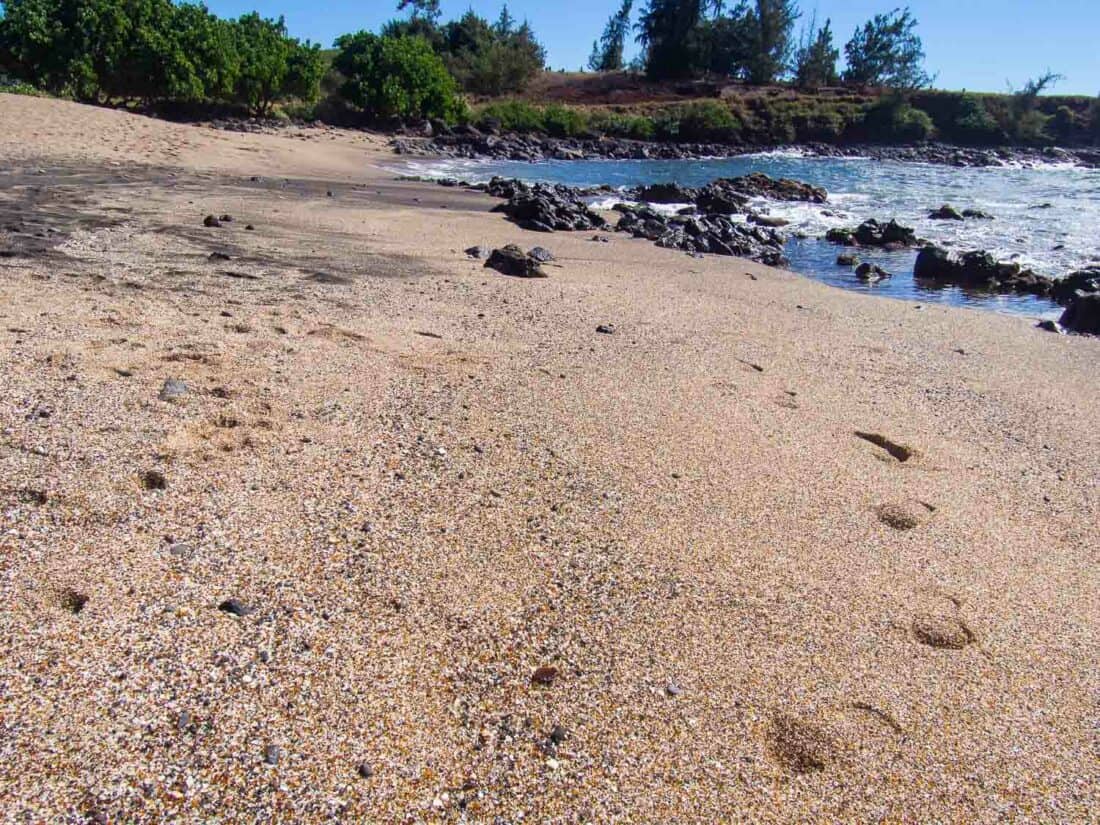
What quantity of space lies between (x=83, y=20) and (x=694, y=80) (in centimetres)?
4661

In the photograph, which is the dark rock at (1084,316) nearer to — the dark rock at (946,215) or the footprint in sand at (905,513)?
the footprint in sand at (905,513)

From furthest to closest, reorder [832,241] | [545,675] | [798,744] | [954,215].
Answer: [954,215] → [832,241] → [545,675] → [798,744]

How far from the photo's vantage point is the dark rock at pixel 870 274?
403 inches

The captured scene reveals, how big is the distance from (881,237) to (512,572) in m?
12.9

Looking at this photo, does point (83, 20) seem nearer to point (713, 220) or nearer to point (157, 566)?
point (713, 220)

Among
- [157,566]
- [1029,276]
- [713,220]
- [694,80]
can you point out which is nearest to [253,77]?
[713,220]

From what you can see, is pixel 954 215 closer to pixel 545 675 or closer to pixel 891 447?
pixel 891 447

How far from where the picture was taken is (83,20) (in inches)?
986

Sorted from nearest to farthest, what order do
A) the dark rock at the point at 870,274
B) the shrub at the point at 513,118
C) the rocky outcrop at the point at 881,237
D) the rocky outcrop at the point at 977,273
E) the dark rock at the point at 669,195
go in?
the rocky outcrop at the point at 977,273 → the dark rock at the point at 870,274 → the rocky outcrop at the point at 881,237 → the dark rock at the point at 669,195 → the shrub at the point at 513,118

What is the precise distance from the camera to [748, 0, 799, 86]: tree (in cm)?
6003

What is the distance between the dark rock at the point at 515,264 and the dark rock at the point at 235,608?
5301 mm

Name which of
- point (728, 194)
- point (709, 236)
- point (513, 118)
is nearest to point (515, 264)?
point (709, 236)

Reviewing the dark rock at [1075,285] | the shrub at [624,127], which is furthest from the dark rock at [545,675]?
the shrub at [624,127]

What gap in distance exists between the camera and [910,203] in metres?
21.1
